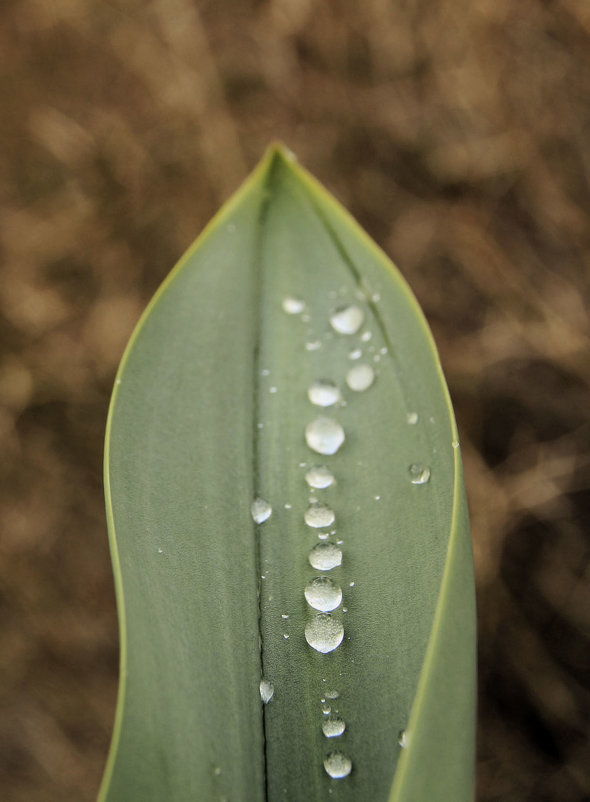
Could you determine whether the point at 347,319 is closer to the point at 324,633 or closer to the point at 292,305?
the point at 292,305

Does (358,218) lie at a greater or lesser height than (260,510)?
greater

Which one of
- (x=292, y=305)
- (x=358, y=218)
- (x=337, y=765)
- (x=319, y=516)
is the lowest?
(x=337, y=765)

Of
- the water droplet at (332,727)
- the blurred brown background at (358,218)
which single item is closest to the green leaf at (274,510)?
the water droplet at (332,727)

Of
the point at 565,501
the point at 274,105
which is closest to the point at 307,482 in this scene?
the point at 565,501

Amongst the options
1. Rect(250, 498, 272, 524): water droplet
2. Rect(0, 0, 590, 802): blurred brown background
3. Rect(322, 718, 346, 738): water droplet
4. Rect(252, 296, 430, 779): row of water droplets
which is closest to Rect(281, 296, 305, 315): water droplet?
Rect(252, 296, 430, 779): row of water droplets

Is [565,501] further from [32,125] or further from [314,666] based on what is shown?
Answer: [32,125]

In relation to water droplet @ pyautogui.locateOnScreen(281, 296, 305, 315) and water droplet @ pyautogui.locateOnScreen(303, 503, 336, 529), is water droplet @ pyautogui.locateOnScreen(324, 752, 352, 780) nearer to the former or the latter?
water droplet @ pyautogui.locateOnScreen(303, 503, 336, 529)

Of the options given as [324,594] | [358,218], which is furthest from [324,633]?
[358,218]
